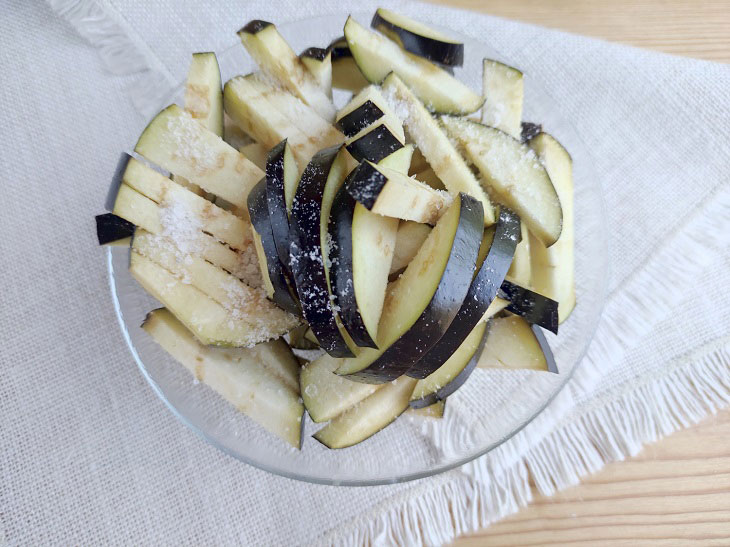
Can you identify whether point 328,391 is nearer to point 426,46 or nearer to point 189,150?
point 189,150

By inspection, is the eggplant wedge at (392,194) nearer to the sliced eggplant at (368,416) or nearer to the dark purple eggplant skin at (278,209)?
the dark purple eggplant skin at (278,209)

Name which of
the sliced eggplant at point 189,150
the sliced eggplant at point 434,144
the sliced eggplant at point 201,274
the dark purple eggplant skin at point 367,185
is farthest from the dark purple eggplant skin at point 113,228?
the sliced eggplant at point 434,144

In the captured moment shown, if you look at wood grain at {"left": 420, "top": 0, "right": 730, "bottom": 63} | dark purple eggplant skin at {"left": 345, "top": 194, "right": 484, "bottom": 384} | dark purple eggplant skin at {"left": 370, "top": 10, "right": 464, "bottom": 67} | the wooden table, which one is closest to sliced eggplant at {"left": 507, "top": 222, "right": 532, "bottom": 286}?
dark purple eggplant skin at {"left": 345, "top": 194, "right": 484, "bottom": 384}

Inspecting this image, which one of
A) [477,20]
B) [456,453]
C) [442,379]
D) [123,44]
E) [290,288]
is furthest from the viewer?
[477,20]

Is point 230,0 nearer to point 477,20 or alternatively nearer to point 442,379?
point 477,20

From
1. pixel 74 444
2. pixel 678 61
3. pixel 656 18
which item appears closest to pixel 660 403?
pixel 678 61

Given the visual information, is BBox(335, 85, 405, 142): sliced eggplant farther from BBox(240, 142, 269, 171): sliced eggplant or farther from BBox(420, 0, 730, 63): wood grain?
BBox(420, 0, 730, 63): wood grain

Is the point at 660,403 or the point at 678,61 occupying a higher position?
the point at 678,61
